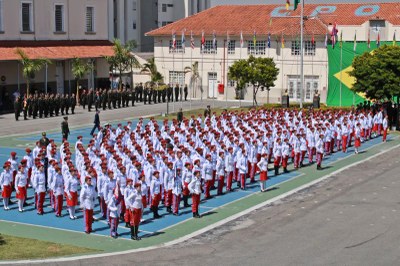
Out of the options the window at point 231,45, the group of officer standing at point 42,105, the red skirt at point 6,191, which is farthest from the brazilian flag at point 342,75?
the red skirt at point 6,191

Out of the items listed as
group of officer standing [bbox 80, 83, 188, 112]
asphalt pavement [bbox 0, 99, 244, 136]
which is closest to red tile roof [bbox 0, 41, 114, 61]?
group of officer standing [bbox 80, 83, 188, 112]

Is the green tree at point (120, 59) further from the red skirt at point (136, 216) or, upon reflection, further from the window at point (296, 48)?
the red skirt at point (136, 216)

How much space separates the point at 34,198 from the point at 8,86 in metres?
28.7

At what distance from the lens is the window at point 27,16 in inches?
2110

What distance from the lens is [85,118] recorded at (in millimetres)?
46719

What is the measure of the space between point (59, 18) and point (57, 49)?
3.07 meters

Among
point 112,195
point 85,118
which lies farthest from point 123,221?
point 85,118

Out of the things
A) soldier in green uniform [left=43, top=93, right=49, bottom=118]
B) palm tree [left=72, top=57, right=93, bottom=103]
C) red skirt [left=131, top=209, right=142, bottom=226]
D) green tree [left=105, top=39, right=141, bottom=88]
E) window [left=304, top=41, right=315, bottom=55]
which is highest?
window [left=304, top=41, right=315, bottom=55]

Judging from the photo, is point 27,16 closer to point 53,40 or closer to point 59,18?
point 53,40

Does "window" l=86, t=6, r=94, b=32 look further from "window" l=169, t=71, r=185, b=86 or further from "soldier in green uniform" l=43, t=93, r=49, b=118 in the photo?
"soldier in green uniform" l=43, t=93, r=49, b=118

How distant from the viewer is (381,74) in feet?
137

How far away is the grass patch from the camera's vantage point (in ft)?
57.3

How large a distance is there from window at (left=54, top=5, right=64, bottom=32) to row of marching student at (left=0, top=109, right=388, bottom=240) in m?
25.1

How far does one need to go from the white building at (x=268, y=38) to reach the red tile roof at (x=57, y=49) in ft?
20.4
